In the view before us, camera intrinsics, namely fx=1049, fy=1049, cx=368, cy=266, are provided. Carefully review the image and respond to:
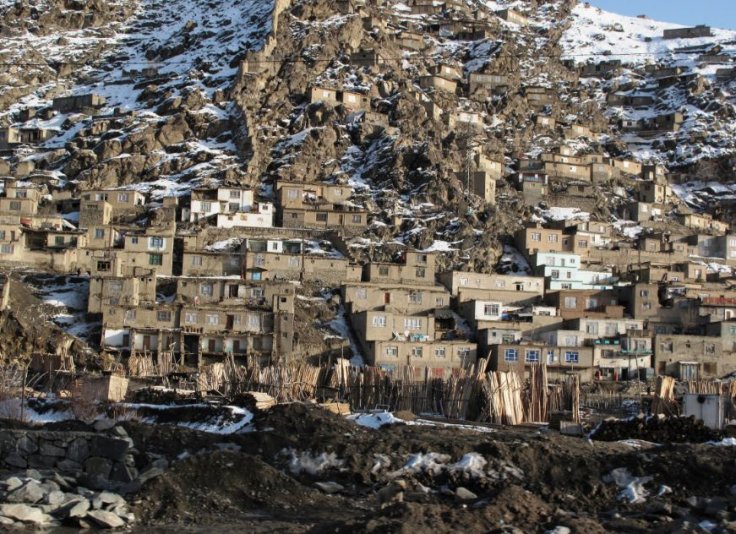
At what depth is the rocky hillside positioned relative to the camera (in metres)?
86.4

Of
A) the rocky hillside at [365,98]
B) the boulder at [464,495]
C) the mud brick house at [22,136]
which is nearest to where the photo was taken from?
the boulder at [464,495]

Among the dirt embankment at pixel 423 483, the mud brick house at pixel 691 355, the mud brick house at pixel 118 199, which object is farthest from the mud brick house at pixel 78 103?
the dirt embankment at pixel 423 483

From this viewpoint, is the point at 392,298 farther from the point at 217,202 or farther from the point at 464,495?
the point at 464,495

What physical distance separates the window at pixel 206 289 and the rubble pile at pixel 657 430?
4095cm

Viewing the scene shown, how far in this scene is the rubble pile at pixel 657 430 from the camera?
26.4 metres

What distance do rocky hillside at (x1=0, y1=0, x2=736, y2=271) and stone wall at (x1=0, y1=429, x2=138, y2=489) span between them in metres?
53.3

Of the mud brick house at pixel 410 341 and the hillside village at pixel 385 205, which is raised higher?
the hillside village at pixel 385 205

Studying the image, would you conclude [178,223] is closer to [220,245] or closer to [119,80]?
[220,245]

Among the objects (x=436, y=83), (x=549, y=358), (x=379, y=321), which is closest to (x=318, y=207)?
(x=379, y=321)

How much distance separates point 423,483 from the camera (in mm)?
21781

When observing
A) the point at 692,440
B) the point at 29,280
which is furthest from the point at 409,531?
the point at 29,280

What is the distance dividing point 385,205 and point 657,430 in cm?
5635

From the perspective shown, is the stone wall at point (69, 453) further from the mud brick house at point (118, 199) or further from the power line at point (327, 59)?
the power line at point (327, 59)

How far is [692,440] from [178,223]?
185 feet
